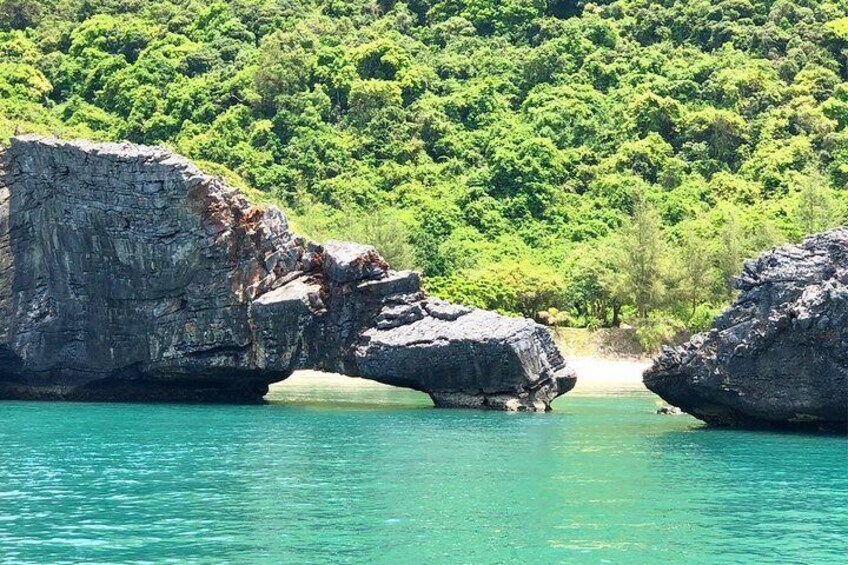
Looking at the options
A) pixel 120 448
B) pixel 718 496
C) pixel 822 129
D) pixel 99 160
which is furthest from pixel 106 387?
pixel 822 129

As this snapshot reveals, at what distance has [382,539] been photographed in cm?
2441

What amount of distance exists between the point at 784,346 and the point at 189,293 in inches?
884

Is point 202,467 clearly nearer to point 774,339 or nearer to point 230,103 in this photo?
point 774,339

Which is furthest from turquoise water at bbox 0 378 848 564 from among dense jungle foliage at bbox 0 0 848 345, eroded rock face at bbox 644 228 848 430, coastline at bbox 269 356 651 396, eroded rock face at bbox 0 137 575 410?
dense jungle foliage at bbox 0 0 848 345

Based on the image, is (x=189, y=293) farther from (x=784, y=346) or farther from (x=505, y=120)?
(x=505, y=120)

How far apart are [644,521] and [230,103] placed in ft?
279

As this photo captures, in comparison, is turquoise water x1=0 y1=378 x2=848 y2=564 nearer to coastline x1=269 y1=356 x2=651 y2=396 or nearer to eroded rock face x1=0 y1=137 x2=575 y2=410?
eroded rock face x1=0 y1=137 x2=575 y2=410

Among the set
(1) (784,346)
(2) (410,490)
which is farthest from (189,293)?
(2) (410,490)

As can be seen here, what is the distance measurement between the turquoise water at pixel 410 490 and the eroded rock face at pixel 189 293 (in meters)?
3.05

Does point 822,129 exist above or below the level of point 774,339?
above

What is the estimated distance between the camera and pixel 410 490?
30406 millimetres

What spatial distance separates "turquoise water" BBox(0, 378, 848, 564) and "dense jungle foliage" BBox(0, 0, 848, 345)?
31.8 meters

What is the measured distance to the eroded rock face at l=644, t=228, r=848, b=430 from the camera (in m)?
39.8

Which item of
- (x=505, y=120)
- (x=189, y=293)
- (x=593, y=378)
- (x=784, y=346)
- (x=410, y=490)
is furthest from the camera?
(x=505, y=120)
